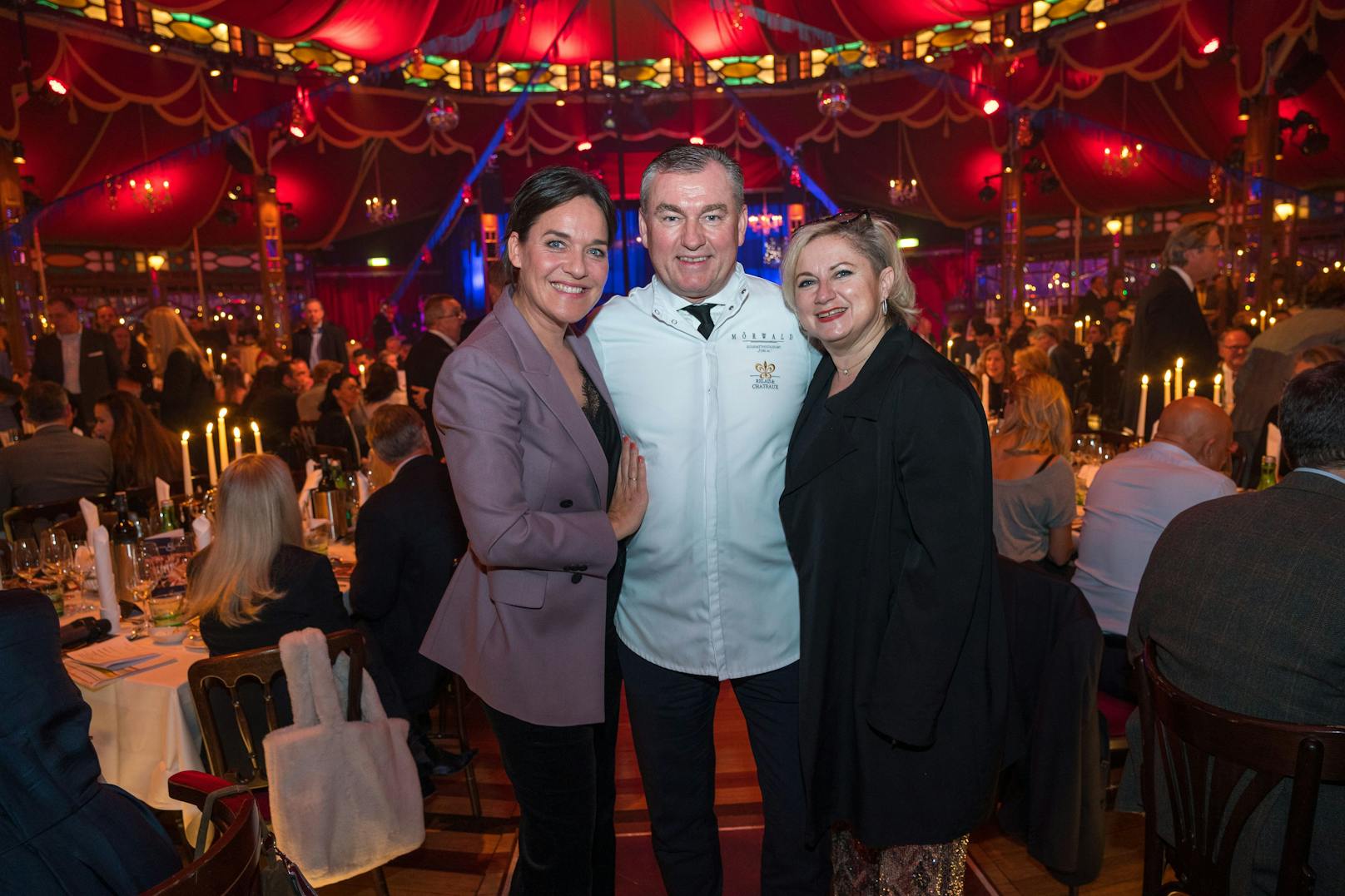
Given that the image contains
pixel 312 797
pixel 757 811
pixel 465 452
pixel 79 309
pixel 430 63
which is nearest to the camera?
pixel 465 452

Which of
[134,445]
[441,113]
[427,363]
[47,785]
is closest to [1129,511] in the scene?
[47,785]

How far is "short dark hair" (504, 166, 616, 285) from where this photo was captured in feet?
Result: 5.54

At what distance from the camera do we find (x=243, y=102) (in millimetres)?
11578

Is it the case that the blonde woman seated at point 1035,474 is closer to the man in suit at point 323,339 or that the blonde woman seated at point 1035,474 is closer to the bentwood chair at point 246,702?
the bentwood chair at point 246,702

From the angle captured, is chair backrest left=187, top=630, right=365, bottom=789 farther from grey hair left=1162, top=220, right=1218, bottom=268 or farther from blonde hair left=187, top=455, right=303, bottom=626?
grey hair left=1162, top=220, right=1218, bottom=268

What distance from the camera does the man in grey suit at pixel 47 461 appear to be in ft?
14.0

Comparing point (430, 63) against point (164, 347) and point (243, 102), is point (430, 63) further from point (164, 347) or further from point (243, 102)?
point (164, 347)

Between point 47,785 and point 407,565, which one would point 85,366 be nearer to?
point 407,565

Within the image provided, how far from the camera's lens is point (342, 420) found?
18.7ft

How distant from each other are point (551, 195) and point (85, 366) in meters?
7.26

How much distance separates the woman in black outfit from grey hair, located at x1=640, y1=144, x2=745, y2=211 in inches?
6.6

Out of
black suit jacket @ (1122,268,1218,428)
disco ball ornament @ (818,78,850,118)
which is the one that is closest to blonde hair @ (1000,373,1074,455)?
black suit jacket @ (1122,268,1218,428)

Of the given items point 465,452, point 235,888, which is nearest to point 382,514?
point 465,452

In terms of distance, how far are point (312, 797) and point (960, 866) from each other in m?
1.45
